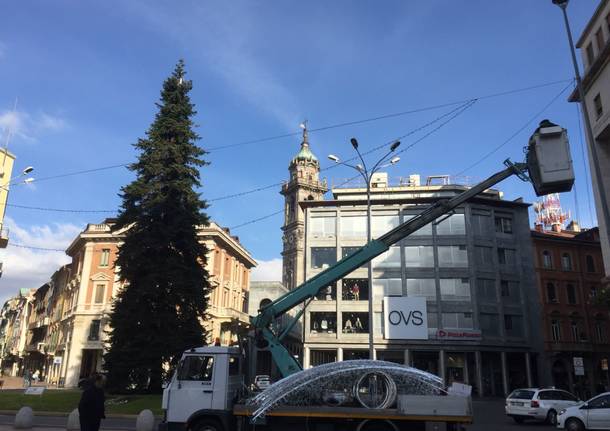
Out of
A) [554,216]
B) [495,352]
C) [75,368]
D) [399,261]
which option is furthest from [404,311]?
→ [554,216]

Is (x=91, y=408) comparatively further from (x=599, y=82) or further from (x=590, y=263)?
(x=590, y=263)

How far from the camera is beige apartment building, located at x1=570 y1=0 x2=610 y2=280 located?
29625 mm

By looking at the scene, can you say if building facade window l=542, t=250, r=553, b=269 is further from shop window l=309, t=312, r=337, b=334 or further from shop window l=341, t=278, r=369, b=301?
shop window l=309, t=312, r=337, b=334

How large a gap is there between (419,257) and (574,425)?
101ft

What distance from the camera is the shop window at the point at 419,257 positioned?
1884 inches

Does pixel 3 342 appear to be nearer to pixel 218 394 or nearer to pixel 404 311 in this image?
pixel 404 311

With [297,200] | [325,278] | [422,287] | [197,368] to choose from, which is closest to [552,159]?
[325,278]

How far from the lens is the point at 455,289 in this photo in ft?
154

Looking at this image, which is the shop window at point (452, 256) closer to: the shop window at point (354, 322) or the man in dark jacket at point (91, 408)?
the shop window at point (354, 322)

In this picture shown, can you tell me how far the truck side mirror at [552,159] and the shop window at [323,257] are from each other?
35.8 m

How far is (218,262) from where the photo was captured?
52.8 metres

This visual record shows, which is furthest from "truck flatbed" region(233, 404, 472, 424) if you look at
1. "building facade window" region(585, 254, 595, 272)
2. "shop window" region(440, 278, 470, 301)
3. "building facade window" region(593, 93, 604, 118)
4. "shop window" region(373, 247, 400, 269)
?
"building facade window" region(585, 254, 595, 272)

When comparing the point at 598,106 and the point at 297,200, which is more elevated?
the point at 297,200

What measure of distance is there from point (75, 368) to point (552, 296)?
4916 centimetres
